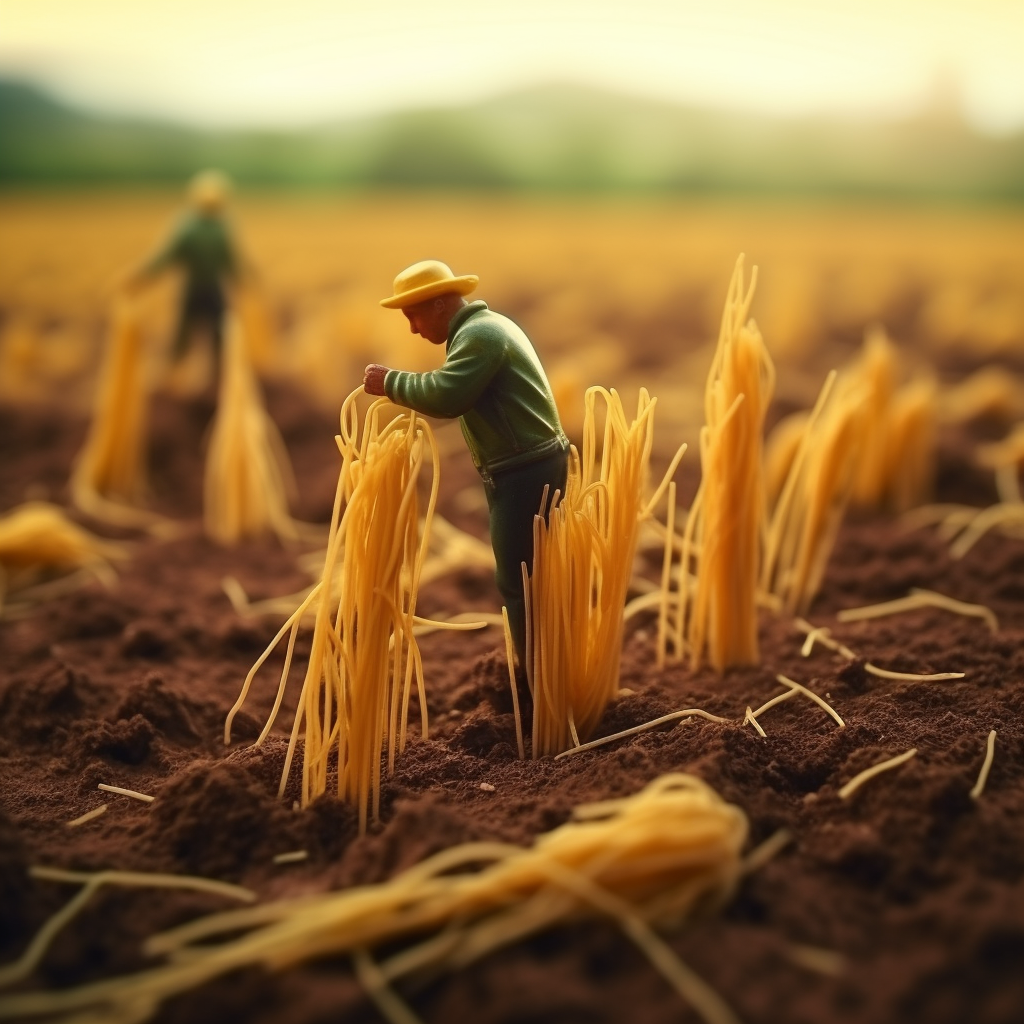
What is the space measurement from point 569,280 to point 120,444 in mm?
4607

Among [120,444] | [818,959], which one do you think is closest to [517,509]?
[818,959]

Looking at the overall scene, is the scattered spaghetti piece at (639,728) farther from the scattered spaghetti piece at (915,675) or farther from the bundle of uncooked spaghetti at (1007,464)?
the bundle of uncooked spaghetti at (1007,464)

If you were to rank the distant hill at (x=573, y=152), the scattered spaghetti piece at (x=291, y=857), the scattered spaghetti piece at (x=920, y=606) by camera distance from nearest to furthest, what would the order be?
the scattered spaghetti piece at (x=291, y=857), the scattered spaghetti piece at (x=920, y=606), the distant hill at (x=573, y=152)

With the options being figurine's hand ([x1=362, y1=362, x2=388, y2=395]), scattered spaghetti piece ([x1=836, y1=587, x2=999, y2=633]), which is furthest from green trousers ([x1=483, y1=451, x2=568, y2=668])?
scattered spaghetti piece ([x1=836, y1=587, x2=999, y2=633])

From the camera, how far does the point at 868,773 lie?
1.56m

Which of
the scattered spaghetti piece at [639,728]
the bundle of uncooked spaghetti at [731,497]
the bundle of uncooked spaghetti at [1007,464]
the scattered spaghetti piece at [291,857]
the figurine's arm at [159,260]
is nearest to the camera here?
the scattered spaghetti piece at [291,857]

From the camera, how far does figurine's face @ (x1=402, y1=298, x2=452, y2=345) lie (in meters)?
1.63

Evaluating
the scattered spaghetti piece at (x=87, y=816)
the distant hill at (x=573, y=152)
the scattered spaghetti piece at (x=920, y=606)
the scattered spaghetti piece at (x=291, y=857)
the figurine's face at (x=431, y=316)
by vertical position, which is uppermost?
the distant hill at (x=573, y=152)

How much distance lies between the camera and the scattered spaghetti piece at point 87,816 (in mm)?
1644

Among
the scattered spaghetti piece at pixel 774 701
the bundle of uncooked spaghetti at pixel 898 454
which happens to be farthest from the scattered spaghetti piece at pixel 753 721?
the bundle of uncooked spaghetti at pixel 898 454

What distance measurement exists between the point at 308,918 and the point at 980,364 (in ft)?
15.6

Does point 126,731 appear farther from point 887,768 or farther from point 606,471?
point 887,768

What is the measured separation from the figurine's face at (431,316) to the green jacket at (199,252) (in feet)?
7.40

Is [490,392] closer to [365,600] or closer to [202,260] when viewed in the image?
[365,600]
